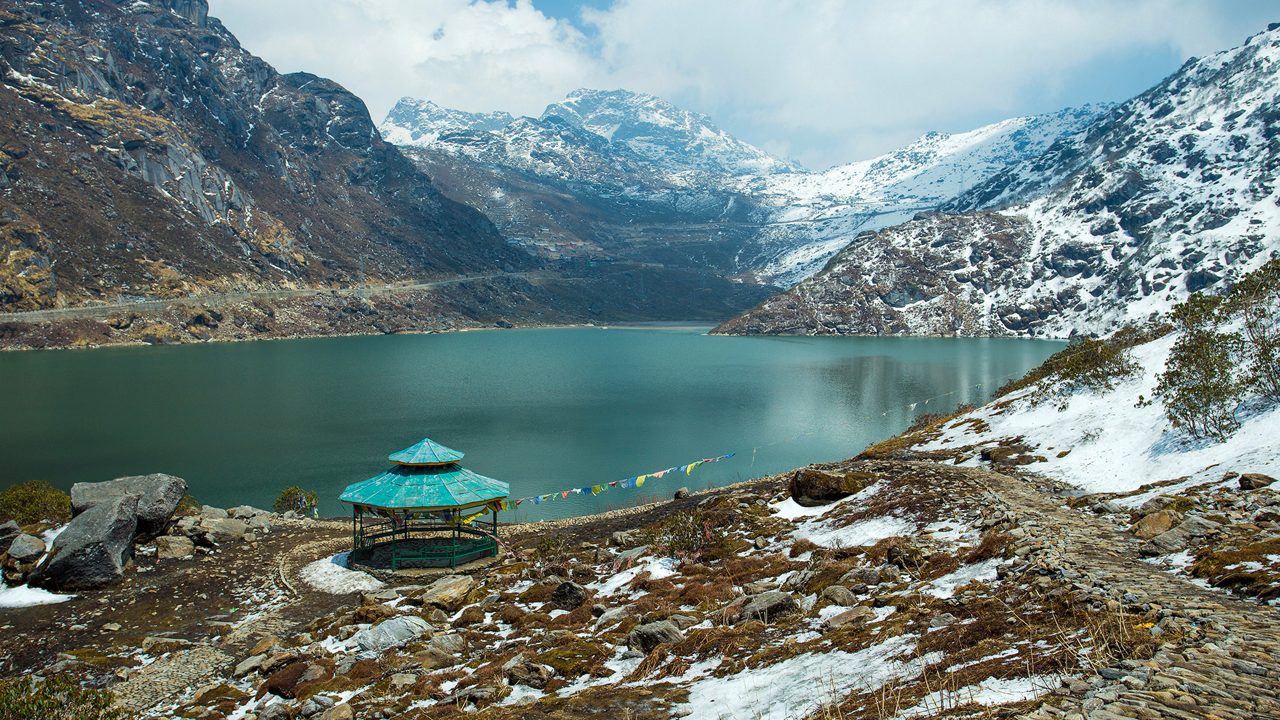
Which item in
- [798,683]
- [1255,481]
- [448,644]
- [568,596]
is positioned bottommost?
[448,644]

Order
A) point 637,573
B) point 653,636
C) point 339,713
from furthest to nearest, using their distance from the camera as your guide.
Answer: point 637,573, point 653,636, point 339,713

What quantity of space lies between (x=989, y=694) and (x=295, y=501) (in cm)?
3840

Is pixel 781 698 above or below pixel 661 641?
above

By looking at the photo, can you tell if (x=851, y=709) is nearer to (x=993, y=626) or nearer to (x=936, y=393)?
(x=993, y=626)

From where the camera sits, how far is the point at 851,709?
8.20m

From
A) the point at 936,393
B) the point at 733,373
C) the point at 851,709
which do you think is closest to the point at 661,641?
the point at 851,709

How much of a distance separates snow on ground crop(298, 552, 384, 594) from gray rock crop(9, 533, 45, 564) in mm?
7824

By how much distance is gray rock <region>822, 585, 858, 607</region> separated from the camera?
41.7 feet

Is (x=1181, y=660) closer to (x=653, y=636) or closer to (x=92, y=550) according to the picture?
(x=653, y=636)

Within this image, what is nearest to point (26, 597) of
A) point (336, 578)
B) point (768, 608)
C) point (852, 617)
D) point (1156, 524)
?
point (336, 578)

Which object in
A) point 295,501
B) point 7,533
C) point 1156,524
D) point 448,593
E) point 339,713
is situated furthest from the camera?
point 295,501

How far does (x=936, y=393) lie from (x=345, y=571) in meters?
75.8

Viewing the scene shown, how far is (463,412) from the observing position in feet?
245

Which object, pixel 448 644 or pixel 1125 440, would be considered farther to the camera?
pixel 1125 440
